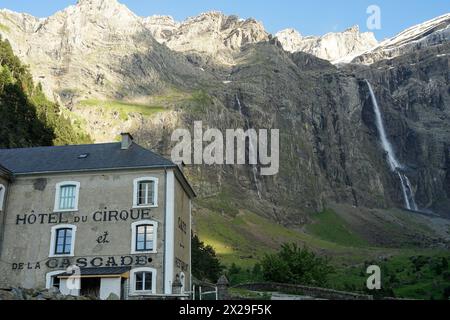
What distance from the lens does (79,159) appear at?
33000 millimetres

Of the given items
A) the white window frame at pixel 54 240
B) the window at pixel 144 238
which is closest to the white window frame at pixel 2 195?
the white window frame at pixel 54 240

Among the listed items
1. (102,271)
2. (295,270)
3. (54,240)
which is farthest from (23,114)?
(102,271)

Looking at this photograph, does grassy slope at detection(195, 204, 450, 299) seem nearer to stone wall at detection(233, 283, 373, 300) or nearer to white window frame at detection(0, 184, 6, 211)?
stone wall at detection(233, 283, 373, 300)

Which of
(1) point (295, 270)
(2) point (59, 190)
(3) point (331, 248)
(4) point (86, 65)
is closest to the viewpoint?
(2) point (59, 190)

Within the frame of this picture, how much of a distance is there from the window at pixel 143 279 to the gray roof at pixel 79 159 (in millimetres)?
6127

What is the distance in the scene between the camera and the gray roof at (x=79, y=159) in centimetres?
3138

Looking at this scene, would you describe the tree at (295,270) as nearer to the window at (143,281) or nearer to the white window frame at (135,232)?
the white window frame at (135,232)

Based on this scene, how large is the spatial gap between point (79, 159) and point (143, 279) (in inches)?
359

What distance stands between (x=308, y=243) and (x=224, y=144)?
49.7m

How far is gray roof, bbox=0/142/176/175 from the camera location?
103 ft

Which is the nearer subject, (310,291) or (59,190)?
(59,190)

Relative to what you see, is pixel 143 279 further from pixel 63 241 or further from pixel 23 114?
pixel 23 114
